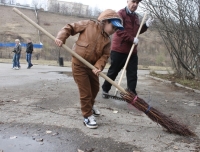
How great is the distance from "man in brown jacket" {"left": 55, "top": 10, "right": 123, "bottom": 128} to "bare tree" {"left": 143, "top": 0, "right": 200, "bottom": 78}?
570cm

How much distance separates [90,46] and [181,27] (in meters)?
6.95

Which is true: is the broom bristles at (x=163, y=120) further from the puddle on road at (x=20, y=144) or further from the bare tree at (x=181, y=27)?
the bare tree at (x=181, y=27)

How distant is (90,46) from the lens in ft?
13.5

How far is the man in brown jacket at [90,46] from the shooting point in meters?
4.08

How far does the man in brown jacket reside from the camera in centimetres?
408

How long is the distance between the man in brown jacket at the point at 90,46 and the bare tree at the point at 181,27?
5702 millimetres

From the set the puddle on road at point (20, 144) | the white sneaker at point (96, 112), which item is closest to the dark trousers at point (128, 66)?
the white sneaker at point (96, 112)

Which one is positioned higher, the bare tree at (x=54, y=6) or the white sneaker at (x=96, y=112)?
the bare tree at (x=54, y=6)

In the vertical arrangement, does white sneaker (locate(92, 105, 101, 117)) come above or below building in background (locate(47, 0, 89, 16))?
below

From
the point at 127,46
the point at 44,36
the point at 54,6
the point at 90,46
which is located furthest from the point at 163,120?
the point at 54,6

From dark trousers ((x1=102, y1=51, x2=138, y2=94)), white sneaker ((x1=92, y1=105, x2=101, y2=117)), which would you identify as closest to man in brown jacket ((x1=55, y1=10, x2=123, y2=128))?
white sneaker ((x1=92, y1=105, x2=101, y2=117))

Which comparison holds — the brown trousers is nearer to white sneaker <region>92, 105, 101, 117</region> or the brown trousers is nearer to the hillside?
white sneaker <region>92, 105, 101, 117</region>

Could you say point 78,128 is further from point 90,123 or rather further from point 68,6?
point 68,6

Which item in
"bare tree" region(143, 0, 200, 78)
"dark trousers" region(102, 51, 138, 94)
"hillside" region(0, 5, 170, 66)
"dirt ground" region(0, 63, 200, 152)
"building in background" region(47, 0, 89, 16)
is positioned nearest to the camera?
"dirt ground" region(0, 63, 200, 152)
